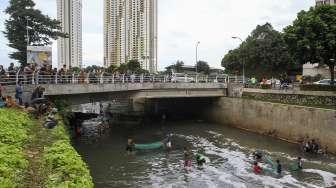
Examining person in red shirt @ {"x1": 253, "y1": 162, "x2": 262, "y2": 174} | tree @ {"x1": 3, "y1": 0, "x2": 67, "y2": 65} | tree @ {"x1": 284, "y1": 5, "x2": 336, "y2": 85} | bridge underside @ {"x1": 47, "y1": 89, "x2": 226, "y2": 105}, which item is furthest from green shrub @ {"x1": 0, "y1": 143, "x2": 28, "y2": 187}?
tree @ {"x1": 3, "y1": 0, "x2": 67, "y2": 65}

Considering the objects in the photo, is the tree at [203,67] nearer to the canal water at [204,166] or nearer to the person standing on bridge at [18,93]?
the canal water at [204,166]

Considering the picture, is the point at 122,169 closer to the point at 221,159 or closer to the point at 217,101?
the point at 221,159

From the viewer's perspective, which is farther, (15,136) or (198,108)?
(198,108)

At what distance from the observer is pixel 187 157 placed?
3531 cm

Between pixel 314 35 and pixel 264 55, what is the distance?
4304cm

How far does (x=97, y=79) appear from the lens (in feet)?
142

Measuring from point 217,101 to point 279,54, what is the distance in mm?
31819

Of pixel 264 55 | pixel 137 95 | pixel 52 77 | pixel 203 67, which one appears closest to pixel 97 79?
pixel 52 77

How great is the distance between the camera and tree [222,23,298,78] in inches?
3531

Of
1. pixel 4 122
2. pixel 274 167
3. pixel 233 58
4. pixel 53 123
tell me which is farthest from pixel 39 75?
pixel 233 58

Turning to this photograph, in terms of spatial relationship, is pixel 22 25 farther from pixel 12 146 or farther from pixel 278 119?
pixel 12 146

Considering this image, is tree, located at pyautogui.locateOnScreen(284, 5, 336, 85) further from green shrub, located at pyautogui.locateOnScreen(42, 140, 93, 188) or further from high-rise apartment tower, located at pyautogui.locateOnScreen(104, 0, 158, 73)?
high-rise apartment tower, located at pyautogui.locateOnScreen(104, 0, 158, 73)

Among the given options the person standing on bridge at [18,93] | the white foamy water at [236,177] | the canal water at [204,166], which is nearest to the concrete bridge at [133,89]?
the person standing on bridge at [18,93]

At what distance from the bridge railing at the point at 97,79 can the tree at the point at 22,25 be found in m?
17.3
